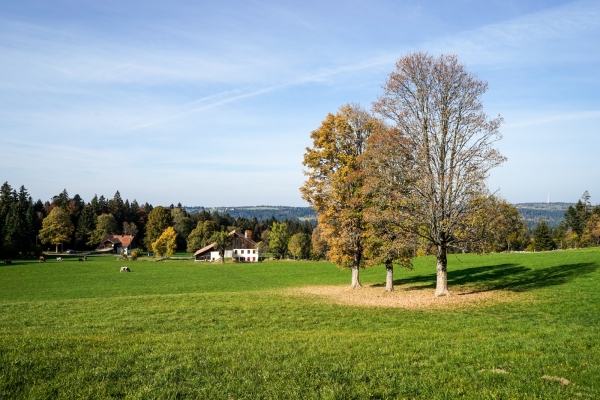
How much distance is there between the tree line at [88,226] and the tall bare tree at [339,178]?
2659 inches

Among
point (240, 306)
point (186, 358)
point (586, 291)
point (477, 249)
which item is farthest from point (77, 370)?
point (586, 291)

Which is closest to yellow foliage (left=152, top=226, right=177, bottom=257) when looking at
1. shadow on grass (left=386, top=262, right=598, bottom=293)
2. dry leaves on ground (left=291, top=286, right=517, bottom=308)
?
dry leaves on ground (left=291, top=286, right=517, bottom=308)

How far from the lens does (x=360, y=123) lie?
28922 mm

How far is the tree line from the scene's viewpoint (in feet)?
305

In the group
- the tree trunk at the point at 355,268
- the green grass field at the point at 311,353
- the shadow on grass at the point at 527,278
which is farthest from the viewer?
the tree trunk at the point at 355,268

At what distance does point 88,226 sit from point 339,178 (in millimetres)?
112548

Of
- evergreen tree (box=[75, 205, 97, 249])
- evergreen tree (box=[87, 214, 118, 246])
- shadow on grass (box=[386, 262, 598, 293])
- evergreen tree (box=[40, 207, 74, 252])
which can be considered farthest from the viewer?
evergreen tree (box=[87, 214, 118, 246])

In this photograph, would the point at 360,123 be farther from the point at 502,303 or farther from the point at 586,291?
the point at 586,291

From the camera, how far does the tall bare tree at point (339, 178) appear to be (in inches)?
1086

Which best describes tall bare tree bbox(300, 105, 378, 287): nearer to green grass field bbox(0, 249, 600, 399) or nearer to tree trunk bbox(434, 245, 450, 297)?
tree trunk bbox(434, 245, 450, 297)

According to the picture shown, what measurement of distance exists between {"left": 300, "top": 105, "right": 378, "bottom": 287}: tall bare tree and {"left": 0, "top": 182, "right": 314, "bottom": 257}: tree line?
6753 centimetres

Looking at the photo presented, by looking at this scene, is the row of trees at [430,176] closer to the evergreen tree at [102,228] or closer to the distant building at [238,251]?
the distant building at [238,251]

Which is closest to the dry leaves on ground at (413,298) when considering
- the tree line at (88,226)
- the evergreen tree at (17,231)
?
the tree line at (88,226)

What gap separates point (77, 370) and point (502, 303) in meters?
18.9
